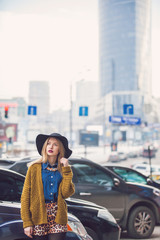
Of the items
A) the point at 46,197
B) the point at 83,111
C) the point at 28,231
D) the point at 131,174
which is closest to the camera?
the point at 28,231

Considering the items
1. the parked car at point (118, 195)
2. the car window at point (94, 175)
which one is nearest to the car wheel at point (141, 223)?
the parked car at point (118, 195)

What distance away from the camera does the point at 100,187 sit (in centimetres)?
760

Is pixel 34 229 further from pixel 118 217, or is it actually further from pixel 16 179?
pixel 118 217

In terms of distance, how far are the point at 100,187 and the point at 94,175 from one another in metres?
0.28

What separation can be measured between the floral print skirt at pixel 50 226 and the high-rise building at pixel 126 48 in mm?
159253

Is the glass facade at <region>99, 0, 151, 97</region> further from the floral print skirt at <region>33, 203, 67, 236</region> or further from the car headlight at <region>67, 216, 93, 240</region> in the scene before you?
the floral print skirt at <region>33, 203, 67, 236</region>

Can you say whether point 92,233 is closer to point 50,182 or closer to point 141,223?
point 50,182

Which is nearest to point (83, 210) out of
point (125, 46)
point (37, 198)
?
point (37, 198)

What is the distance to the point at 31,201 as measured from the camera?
11.3 feet

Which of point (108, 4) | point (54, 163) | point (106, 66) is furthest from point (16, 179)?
point (108, 4)

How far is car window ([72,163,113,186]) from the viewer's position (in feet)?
25.2

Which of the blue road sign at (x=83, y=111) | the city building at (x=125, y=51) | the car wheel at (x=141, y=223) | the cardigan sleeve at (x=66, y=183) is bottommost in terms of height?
the car wheel at (x=141, y=223)

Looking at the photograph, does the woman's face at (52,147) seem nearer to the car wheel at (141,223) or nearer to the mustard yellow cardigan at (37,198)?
the mustard yellow cardigan at (37,198)

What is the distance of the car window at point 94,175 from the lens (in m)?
7.68
